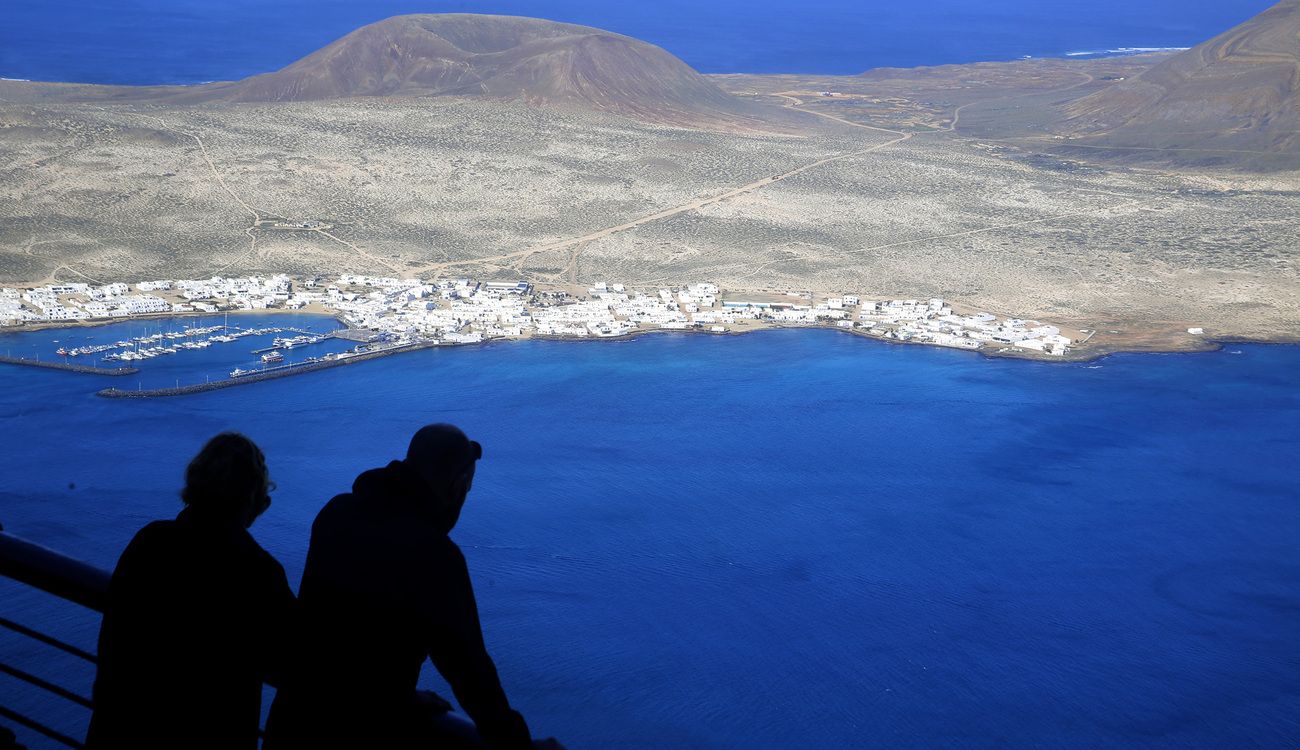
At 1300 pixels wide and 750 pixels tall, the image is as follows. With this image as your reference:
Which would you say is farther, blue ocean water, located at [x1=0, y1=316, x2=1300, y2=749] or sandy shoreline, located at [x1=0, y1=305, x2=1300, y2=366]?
sandy shoreline, located at [x1=0, y1=305, x2=1300, y2=366]

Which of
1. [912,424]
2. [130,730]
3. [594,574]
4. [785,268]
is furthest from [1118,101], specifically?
[130,730]

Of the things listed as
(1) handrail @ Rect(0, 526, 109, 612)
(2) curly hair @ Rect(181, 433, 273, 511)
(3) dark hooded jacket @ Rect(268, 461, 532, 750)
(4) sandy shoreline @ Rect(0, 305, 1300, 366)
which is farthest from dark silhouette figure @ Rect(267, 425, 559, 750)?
(4) sandy shoreline @ Rect(0, 305, 1300, 366)

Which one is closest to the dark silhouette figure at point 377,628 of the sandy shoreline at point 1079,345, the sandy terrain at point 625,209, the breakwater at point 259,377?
the breakwater at point 259,377

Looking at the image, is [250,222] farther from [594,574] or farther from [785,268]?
[594,574]

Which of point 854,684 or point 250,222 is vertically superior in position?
point 250,222

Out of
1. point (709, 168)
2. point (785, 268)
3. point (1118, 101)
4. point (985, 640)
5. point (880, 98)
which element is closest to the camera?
point (985, 640)

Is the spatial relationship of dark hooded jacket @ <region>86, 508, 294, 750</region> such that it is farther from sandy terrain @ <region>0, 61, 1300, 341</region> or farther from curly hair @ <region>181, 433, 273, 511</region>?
sandy terrain @ <region>0, 61, 1300, 341</region>
